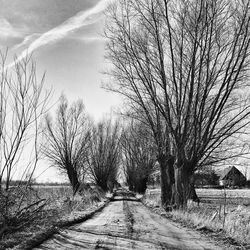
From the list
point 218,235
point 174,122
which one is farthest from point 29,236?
point 174,122

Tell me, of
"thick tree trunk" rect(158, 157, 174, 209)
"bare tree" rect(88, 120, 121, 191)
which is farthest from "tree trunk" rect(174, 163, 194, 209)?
"bare tree" rect(88, 120, 121, 191)

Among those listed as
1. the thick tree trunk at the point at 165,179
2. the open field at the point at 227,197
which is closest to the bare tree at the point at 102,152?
the open field at the point at 227,197

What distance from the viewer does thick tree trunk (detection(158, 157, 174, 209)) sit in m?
21.7

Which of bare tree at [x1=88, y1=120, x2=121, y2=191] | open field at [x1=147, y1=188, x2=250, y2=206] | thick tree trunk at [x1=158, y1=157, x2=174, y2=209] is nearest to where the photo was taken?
thick tree trunk at [x1=158, y1=157, x2=174, y2=209]

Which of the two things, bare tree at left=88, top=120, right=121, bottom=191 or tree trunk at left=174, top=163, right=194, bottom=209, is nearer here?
tree trunk at left=174, top=163, right=194, bottom=209

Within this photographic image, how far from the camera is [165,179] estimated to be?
2277 centimetres

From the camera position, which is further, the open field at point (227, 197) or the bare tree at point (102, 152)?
the bare tree at point (102, 152)

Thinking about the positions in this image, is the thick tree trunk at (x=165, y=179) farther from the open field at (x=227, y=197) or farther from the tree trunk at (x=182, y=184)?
the tree trunk at (x=182, y=184)

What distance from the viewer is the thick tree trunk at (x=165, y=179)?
21.7m

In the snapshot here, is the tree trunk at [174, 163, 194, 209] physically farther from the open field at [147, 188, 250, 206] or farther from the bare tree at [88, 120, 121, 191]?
the bare tree at [88, 120, 121, 191]

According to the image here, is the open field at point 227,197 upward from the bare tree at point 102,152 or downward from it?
downward

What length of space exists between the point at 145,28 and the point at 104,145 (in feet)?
101

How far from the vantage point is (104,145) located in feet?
154

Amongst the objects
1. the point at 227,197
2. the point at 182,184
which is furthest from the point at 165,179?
the point at 227,197
